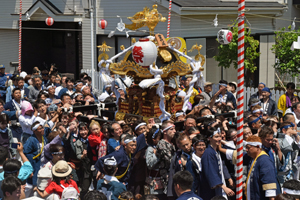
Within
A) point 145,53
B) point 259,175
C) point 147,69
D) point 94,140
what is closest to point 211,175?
point 259,175

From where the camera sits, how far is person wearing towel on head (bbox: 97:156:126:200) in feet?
19.6

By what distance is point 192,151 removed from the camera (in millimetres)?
6707

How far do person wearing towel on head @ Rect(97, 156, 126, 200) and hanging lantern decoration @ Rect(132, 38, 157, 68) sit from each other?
114 inches

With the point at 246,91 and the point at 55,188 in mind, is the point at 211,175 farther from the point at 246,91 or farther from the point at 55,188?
the point at 246,91

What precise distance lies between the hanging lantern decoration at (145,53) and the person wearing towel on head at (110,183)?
2.89m

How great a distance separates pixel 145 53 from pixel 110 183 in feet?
10.9

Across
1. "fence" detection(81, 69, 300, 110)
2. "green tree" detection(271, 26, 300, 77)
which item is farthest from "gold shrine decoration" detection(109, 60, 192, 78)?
"green tree" detection(271, 26, 300, 77)

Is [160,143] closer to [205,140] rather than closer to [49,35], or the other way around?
[205,140]

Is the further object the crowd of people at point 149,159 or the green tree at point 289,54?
the green tree at point 289,54

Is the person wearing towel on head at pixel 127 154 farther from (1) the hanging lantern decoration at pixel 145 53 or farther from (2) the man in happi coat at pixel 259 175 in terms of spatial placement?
(1) the hanging lantern decoration at pixel 145 53

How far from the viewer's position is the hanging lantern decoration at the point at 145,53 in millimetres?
8656

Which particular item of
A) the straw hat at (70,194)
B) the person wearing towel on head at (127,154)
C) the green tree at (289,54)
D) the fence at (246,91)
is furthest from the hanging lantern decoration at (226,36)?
the straw hat at (70,194)

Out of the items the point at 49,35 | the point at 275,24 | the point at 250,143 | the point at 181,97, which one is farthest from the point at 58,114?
the point at 49,35

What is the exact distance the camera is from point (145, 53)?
28.3ft
